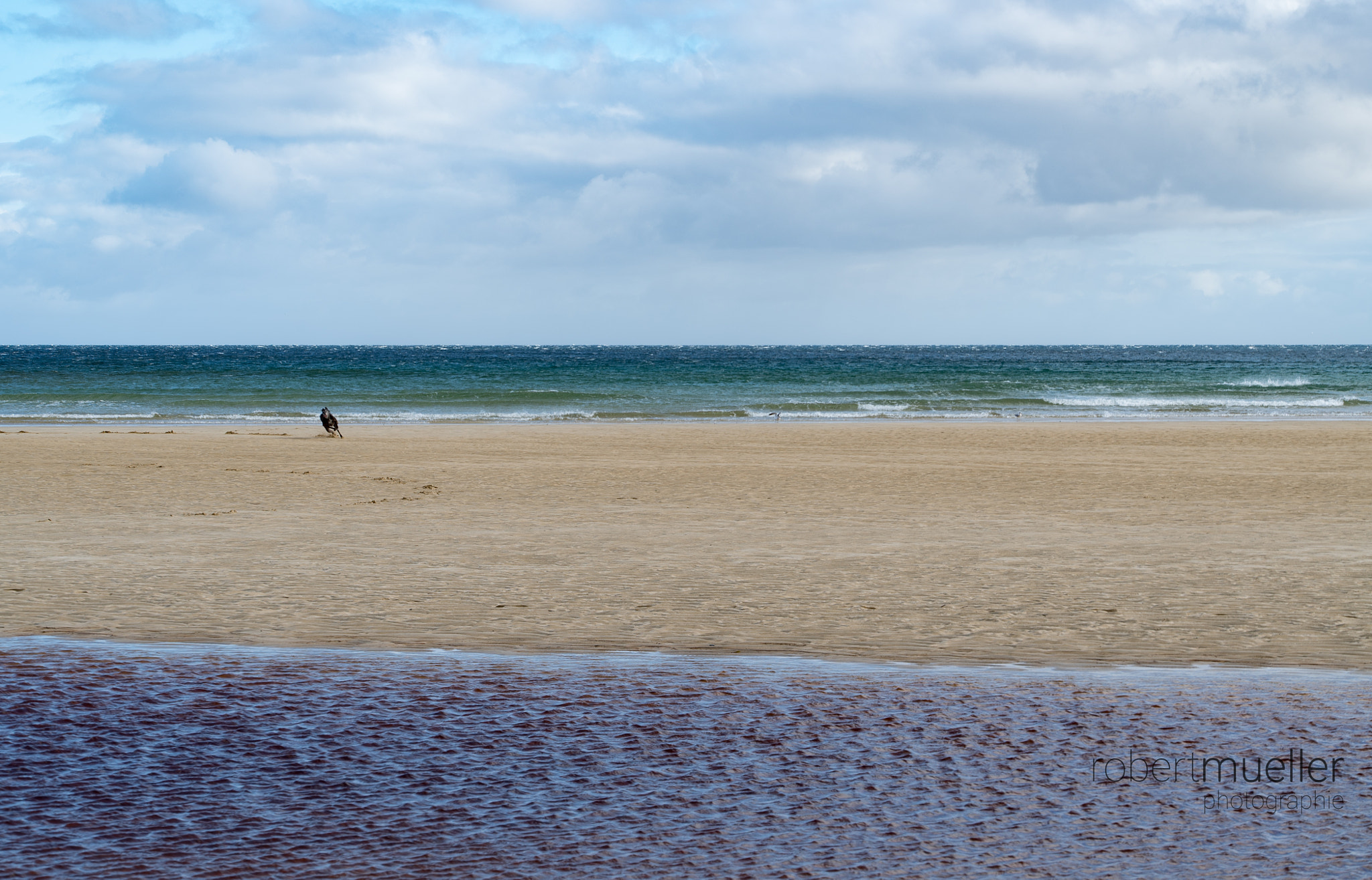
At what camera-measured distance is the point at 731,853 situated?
395 centimetres

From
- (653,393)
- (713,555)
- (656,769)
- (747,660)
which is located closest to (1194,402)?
(653,393)

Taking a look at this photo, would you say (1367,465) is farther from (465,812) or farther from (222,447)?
(222,447)

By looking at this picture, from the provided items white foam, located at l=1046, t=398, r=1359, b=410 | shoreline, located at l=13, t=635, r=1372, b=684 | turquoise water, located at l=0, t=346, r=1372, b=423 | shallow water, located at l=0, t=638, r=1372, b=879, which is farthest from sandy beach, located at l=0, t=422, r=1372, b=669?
white foam, located at l=1046, t=398, r=1359, b=410

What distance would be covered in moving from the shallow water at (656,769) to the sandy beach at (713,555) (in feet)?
2.99

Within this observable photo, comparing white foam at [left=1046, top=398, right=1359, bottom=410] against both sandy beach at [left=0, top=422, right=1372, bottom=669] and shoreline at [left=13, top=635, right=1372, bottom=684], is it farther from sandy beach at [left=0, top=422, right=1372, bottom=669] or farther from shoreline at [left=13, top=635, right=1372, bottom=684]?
shoreline at [left=13, top=635, right=1372, bottom=684]

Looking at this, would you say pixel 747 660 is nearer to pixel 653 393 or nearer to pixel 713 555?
pixel 713 555

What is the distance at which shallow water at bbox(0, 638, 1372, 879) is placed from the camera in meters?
3.93

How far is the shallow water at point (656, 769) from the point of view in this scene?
3928mm

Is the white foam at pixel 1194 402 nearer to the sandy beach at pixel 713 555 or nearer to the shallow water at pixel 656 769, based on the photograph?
the sandy beach at pixel 713 555

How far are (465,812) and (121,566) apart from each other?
6996 millimetres

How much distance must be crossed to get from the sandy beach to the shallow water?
911mm

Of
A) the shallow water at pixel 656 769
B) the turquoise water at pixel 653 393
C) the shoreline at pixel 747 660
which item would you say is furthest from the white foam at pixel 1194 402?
the shallow water at pixel 656 769

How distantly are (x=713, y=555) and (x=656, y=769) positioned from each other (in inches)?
234

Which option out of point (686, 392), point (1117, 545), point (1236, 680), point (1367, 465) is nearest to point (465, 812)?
point (1236, 680)
